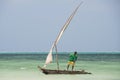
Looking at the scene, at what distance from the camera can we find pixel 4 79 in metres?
20.4

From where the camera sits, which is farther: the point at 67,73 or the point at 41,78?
the point at 67,73

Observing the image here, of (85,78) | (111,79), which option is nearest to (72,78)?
(85,78)

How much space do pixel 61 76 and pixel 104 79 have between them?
8.34 ft

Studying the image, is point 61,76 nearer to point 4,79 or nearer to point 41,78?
point 41,78

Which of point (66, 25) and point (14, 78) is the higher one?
point (66, 25)

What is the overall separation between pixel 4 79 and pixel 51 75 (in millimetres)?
3449

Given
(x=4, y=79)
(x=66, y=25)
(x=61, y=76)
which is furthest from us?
(x=66, y=25)

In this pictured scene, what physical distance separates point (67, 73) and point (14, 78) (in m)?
3.68

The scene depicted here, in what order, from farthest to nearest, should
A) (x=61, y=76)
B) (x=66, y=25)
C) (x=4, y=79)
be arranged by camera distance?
1. (x=66, y=25)
2. (x=61, y=76)
3. (x=4, y=79)

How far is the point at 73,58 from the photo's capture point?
24.1 meters

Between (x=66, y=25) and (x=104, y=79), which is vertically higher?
(x=66, y=25)

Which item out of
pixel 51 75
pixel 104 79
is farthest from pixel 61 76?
pixel 104 79

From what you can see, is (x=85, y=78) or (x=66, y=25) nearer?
(x=85, y=78)

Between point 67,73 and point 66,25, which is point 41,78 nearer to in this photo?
point 67,73
